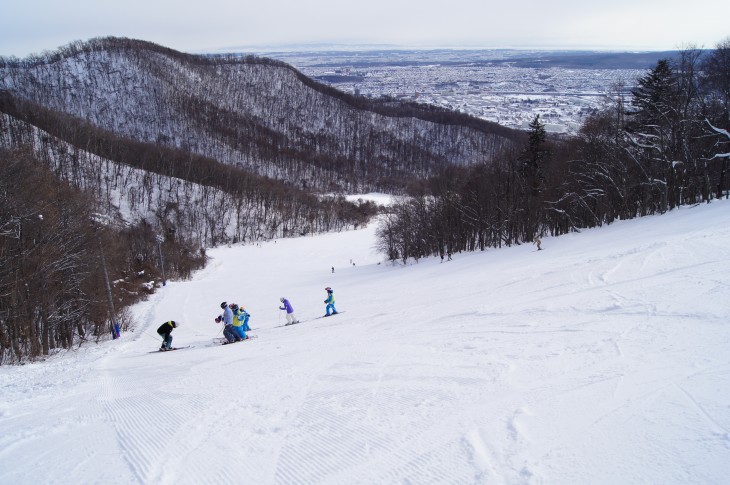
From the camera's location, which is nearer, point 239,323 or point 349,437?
point 349,437

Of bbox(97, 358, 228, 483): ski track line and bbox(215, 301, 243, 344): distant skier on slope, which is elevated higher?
bbox(97, 358, 228, 483): ski track line

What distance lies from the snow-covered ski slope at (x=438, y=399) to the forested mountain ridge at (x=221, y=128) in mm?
141660

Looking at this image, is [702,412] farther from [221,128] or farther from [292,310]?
[221,128]

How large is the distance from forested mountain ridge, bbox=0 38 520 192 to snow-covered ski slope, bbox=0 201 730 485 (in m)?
142

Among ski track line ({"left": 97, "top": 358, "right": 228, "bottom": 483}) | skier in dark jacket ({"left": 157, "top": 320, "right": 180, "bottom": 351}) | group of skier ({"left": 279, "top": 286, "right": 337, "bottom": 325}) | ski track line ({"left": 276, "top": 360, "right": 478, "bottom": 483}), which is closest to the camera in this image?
ski track line ({"left": 276, "top": 360, "right": 478, "bottom": 483})

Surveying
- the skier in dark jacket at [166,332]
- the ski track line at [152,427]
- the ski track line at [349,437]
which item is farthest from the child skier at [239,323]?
the ski track line at [349,437]

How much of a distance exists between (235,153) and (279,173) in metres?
20.2

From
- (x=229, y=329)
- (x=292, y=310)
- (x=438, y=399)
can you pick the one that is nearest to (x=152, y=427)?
(x=438, y=399)

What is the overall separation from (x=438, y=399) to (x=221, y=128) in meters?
181

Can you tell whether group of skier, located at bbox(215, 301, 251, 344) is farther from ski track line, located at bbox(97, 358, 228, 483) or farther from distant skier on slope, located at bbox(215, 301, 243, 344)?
ski track line, located at bbox(97, 358, 228, 483)

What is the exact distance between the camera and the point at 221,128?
561ft

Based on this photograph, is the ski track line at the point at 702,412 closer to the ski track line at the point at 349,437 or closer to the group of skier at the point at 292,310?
the ski track line at the point at 349,437

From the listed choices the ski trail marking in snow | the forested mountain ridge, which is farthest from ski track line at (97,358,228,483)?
the forested mountain ridge

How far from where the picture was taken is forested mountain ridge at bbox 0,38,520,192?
15975cm
